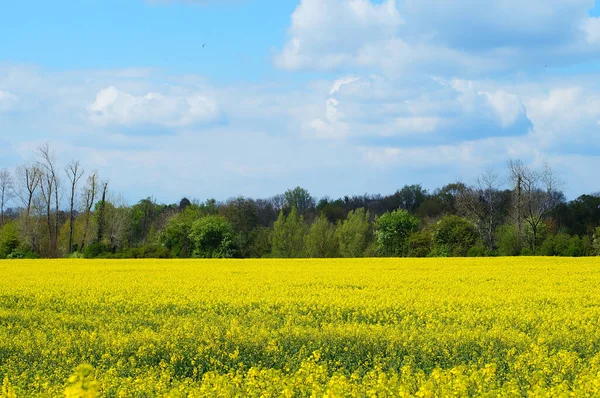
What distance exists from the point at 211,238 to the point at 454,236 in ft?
69.0

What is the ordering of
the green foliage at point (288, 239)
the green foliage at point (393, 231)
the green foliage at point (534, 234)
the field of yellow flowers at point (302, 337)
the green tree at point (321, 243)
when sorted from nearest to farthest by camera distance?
the field of yellow flowers at point (302, 337), the green foliage at point (534, 234), the green foliage at point (393, 231), the green tree at point (321, 243), the green foliage at point (288, 239)

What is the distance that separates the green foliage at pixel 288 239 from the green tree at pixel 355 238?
4.12 meters

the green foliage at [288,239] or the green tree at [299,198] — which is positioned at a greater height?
the green tree at [299,198]

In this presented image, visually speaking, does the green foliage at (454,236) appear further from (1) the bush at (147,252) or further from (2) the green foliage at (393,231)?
(1) the bush at (147,252)

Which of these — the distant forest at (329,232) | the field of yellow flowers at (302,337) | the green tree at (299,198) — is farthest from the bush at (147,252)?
the green tree at (299,198)

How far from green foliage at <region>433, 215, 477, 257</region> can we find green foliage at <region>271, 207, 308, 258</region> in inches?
601

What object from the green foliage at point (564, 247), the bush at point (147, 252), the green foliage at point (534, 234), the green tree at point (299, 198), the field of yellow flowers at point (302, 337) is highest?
the green tree at point (299, 198)

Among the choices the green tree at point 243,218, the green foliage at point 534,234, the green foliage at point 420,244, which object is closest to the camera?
the green foliage at point 420,244

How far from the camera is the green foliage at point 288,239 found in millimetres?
67062

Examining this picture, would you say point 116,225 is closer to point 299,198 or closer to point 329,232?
point 329,232

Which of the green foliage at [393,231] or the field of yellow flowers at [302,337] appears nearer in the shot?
the field of yellow flowers at [302,337]

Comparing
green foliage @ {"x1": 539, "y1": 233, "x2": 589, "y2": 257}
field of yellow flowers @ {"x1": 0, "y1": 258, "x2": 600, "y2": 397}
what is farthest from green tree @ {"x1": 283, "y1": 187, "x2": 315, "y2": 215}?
field of yellow flowers @ {"x1": 0, "y1": 258, "x2": 600, "y2": 397}

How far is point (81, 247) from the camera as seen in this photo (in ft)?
218

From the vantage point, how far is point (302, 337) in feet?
43.3
